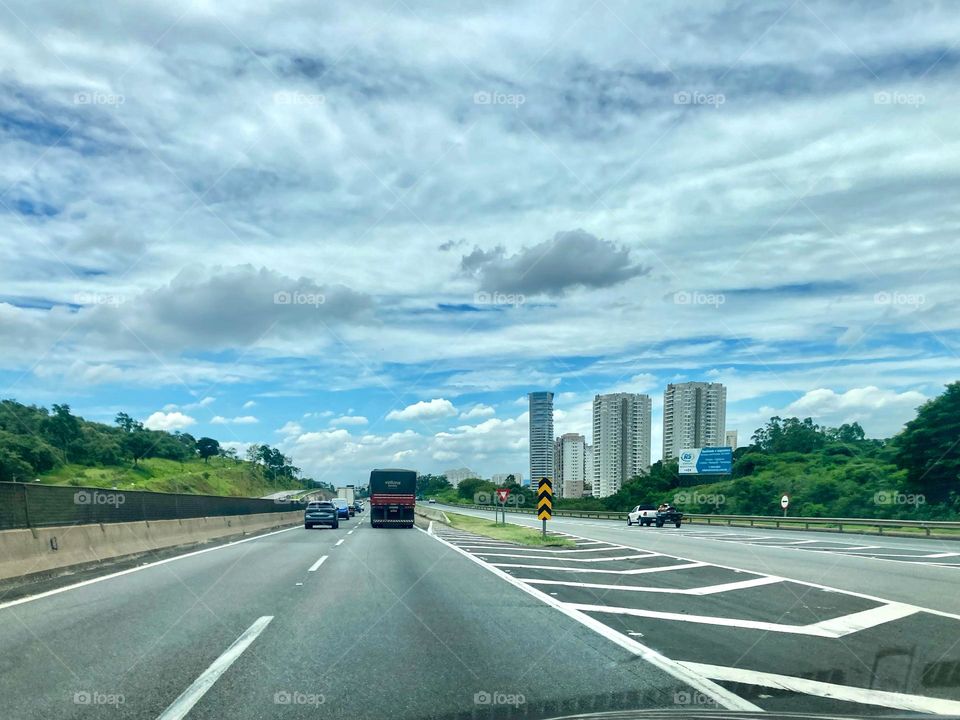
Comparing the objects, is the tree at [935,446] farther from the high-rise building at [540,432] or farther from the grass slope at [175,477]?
the high-rise building at [540,432]

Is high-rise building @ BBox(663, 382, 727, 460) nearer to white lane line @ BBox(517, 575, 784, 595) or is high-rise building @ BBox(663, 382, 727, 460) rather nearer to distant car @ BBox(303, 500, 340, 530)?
distant car @ BBox(303, 500, 340, 530)

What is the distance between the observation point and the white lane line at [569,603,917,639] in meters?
9.63

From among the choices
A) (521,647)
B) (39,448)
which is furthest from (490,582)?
(39,448)

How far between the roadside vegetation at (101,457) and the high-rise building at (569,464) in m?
64.0

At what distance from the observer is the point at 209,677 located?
689 cm

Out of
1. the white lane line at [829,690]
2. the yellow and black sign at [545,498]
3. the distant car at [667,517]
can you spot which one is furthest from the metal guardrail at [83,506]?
the distant car at [667,517]

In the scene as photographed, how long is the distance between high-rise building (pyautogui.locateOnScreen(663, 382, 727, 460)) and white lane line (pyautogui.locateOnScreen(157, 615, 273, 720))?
323ft

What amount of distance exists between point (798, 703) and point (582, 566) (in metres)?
12.5

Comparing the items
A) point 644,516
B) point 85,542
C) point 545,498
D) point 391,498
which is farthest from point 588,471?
point 85,542

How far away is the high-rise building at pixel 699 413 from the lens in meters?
104

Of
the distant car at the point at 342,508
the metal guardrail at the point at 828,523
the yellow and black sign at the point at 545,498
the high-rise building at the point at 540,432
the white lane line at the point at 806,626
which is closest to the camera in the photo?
the white lane line at the point at 806,626

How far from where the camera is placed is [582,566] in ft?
60.6

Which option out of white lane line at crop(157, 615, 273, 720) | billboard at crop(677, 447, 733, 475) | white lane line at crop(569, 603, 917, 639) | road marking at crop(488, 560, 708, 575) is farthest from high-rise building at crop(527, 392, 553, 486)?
white lane line at crop(157, 615, 273, 720)

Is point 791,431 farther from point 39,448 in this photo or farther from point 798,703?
point 798,703
